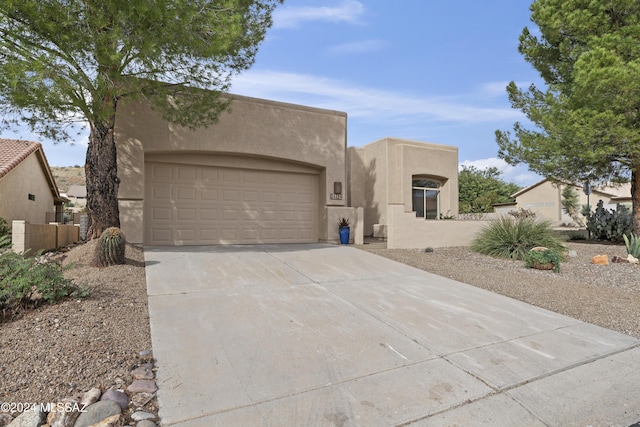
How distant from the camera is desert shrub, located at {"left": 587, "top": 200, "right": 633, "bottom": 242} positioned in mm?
12906

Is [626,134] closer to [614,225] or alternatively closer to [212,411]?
[614,225]

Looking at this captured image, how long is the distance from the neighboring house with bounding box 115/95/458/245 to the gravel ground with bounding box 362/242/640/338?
234 centimetres

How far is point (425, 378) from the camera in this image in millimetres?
3162

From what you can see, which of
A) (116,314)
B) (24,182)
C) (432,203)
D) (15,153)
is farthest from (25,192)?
(432,203)

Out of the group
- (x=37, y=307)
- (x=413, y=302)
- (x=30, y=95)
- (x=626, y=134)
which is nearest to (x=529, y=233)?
(x=626, y=134)

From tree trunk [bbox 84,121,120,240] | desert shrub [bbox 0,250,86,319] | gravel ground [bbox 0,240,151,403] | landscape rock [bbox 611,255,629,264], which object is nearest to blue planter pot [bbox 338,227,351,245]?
tree trunk [bbox 84,121,120,240]

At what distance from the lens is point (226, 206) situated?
10922 mm

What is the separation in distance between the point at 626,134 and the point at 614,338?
362 inches

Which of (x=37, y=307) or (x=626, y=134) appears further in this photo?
(x=626, y=134)

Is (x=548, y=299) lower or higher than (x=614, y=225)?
lower

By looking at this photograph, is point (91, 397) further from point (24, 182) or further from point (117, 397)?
point (24, 182)

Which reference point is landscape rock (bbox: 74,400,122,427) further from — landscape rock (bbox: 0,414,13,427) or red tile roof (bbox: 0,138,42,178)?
red tile roof (bbox: 0,138,42,178)

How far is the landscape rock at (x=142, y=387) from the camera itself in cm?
286

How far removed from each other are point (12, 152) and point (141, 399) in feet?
53.9
